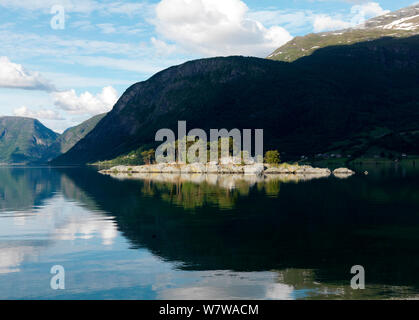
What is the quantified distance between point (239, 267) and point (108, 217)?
37596 mm

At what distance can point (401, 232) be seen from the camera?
175ft

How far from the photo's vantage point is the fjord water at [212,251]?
31.5m

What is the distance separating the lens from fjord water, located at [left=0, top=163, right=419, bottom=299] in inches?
1241

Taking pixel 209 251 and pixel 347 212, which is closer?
pixel 209 251

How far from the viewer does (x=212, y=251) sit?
43750mm
